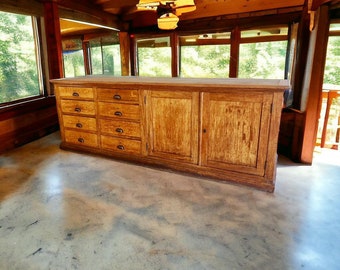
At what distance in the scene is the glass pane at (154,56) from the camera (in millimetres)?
5068

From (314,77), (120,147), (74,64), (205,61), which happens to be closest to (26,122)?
(120,147)

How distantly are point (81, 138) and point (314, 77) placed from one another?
2883mm

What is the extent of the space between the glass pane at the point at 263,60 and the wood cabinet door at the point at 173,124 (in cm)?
207

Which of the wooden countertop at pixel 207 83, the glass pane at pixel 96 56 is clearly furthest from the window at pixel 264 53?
the glass pane at pixel 96 56

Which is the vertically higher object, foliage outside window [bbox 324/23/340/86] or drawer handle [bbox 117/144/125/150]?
foliage outside window [bbox 324/23/340/86]

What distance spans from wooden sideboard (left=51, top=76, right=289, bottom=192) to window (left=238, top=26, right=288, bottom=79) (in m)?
1.68

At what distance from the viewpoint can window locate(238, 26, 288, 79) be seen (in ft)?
12.1

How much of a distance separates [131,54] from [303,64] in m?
3.61

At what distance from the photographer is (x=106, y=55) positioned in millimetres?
6141

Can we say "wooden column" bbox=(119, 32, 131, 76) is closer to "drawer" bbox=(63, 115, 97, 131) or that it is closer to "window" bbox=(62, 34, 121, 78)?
"window" bbox=(62, 34, 121, 78)

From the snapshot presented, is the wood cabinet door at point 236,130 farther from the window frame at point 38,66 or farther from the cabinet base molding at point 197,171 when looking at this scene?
the window frame at point 38,66

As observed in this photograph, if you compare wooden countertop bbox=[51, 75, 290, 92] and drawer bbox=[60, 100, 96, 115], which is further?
drawer bbox=[60, 100, 96, 115]

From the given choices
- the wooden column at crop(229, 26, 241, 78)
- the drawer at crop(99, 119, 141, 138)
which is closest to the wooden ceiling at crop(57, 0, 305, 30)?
the wooden column at crop(229, 26, 241, 78)

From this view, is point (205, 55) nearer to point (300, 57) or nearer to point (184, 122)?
point (300, 57)
